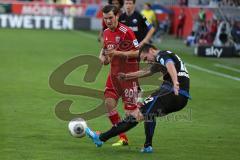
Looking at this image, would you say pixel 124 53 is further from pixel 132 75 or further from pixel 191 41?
pixel 191 41

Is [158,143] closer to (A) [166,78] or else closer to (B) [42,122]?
(A) [166,78]

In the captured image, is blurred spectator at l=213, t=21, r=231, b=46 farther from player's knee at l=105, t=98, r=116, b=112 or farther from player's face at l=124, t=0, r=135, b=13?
player's knee at l=105, t=98, r=116, b=112

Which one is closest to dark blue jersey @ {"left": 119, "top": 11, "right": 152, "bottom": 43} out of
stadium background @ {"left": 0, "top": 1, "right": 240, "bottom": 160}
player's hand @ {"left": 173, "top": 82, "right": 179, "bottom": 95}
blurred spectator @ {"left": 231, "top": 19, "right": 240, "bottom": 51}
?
stadium background @ {"left": 0, "top": 1, "right": 240, "bottom": 160}

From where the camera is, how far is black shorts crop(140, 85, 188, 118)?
11.0 meters

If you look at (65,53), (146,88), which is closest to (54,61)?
(65,53)

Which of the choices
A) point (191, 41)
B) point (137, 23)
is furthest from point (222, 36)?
point (137, 23)

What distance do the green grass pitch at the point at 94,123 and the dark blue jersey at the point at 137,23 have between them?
1777 mm

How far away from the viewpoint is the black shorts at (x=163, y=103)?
1095cm

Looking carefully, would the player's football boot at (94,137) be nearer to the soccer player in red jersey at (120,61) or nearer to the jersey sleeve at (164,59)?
the soccer player in red jersey at (120,61)

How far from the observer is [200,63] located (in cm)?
2888

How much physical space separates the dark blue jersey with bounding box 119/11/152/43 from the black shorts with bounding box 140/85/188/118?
412 centimetres

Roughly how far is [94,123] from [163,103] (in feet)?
11.2

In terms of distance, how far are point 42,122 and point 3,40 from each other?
24.7 m

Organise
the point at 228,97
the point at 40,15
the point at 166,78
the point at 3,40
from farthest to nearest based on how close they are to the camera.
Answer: the point at 40,15
the point at 3,40
the point at 228,97
the point at 166,78
